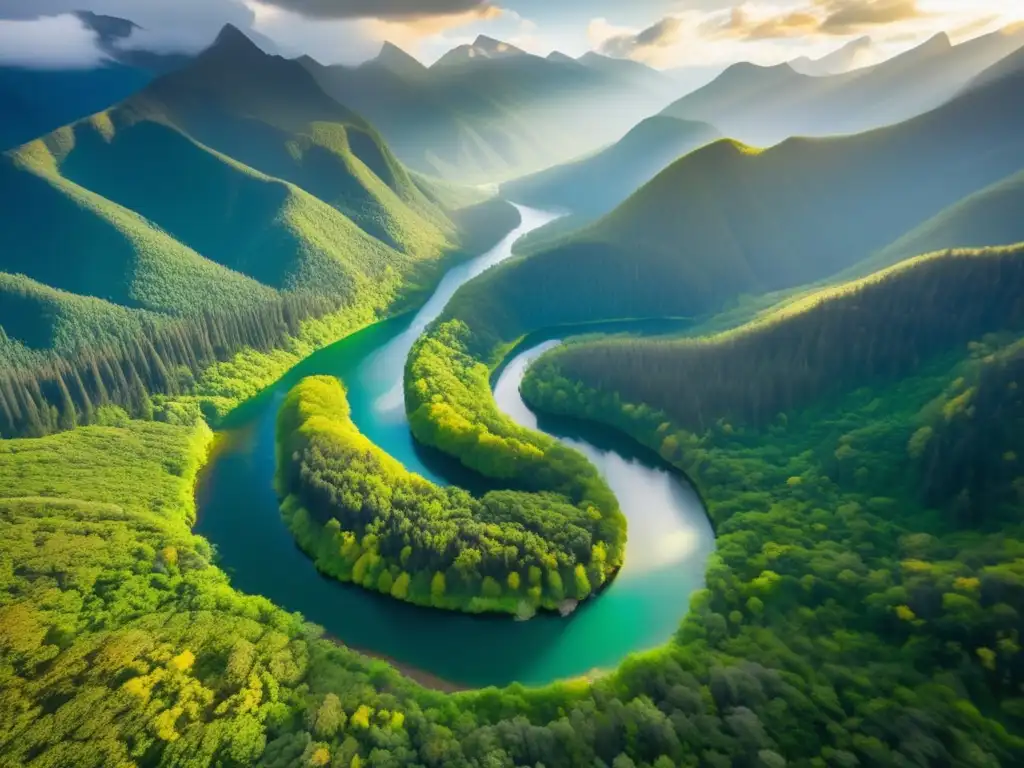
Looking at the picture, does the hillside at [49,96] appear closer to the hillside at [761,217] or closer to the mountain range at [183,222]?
the mountain range at [183,222]

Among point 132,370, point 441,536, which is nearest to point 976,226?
point 441,536

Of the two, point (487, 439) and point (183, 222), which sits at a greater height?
point (183, 222)

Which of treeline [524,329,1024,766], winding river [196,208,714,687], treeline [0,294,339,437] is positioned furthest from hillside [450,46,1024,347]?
treeline [524,329,1024,766]

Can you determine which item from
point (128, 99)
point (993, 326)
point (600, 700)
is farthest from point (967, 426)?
point (128, 99)

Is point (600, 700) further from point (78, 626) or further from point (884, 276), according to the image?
point (884, 276)

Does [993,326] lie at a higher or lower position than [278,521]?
higher

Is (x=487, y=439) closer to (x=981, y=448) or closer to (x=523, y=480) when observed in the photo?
(x=523, y=480)
